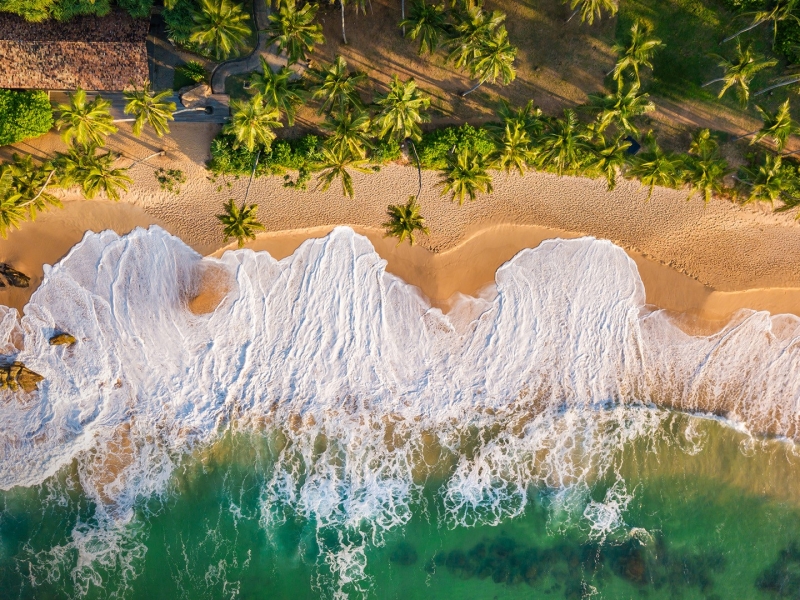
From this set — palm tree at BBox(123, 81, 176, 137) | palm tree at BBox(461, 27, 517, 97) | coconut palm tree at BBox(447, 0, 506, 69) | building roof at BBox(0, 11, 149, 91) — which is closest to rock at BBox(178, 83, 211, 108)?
building roof at BBox(0, 11, 149, 91)

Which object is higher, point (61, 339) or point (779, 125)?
point (779, 125)

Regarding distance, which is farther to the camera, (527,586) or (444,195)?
(527,586)

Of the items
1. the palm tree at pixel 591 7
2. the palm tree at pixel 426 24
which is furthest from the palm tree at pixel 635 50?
the palm tree at pixel 426 24

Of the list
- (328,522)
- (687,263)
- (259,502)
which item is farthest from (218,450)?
(687,263)

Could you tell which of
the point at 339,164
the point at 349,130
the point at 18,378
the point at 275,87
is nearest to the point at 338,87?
the point at 349,130

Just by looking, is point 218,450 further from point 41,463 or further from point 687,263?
point 687,263

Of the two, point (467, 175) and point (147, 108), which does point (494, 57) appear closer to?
point (467, 175)
